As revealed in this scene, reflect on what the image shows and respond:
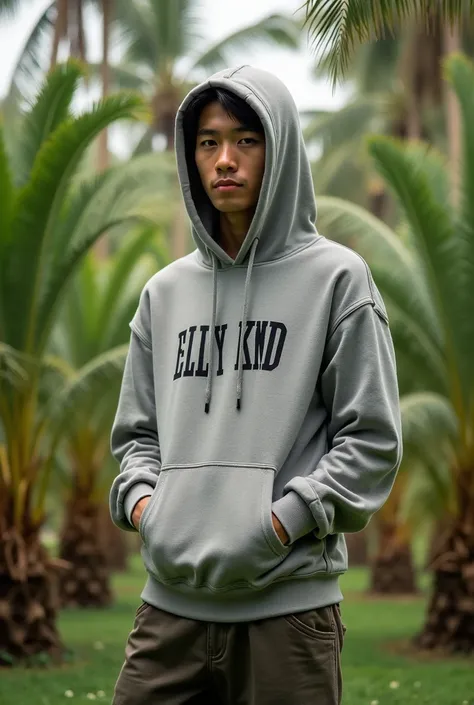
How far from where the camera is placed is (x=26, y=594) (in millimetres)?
9422

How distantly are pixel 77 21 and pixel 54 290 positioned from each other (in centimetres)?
1582

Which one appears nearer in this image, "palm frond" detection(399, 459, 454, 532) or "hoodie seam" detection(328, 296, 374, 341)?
"hoodie seam" detection(328, 296, 374, 341)

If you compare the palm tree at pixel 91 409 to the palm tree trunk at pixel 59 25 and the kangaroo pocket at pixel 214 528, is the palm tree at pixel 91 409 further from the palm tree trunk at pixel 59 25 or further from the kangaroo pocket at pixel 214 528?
the kangaroo pocket at pixel 214 528

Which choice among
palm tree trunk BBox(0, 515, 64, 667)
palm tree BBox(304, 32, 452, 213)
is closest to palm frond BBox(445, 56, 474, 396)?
palm tree trunk BBox(0, 515, 64, 667)

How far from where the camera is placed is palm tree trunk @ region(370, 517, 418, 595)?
1742cm

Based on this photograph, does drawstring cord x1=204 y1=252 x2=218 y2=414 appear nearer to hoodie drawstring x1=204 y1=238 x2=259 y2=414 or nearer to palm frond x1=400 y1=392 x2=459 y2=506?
hoodie drawstring x1=204 y1=238 x2=259 y2=414

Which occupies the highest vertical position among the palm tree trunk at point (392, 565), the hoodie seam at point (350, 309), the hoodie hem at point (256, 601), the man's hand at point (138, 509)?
the hoodie seam at point (350, 309)

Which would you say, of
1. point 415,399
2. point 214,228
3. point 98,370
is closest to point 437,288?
point 415,399

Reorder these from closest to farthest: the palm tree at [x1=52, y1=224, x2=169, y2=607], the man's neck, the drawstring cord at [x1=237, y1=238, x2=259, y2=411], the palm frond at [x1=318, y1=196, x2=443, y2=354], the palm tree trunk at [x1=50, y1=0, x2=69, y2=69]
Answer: the drawstring cord at [x1=237, y1=238, x2=259, y2=411], the man's neck, the palm frond at [x1=318, y1=196, x2=443, y2=354], the palm tree at [x1=52, y1=224, x2=169, y2=607], the palm tree trunk at [x1=50, y1=0, x2=69, y2=69]

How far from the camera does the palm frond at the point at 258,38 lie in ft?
93.4

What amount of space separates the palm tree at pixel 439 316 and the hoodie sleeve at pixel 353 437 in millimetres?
7143

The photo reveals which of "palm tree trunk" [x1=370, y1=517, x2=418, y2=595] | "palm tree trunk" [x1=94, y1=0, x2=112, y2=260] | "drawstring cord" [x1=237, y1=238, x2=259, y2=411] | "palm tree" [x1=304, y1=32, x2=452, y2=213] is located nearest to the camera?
"drawstring cord" [x1=237, y1=238, x2=259, y2=411]

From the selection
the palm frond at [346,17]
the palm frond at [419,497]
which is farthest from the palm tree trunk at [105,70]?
the palm frond at [346,17]

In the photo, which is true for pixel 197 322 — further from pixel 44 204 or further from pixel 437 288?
pixel 437 288
